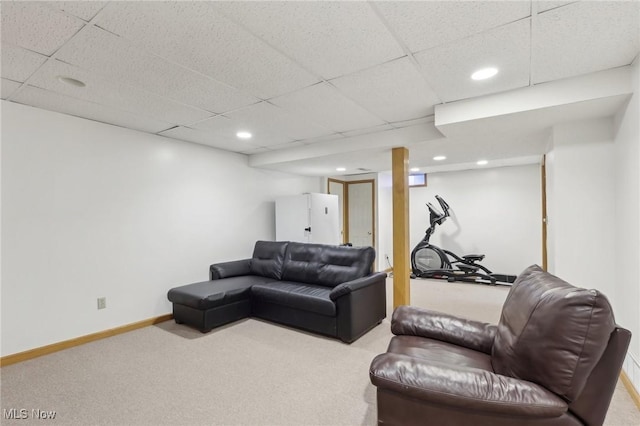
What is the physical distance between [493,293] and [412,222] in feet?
7.87

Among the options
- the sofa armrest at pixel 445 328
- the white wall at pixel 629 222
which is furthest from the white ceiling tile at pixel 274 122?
the white wall at pixel 629 222

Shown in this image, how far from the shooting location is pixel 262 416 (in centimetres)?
194

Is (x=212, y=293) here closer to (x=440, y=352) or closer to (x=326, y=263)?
(x=326, y=263)

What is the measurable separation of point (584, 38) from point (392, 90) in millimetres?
1240

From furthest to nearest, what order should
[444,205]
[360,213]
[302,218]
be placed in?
1. [360,213]
2. [444,205]
3. [302,218]

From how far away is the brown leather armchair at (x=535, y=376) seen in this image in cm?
119

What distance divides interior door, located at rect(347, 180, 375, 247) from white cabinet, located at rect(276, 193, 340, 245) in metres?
1.69

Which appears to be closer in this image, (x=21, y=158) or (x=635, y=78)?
(x=635, y=78)

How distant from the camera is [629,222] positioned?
2.25 metres

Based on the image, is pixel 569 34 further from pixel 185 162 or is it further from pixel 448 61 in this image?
pixel 185 162

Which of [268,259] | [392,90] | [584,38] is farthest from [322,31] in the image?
[268,259]

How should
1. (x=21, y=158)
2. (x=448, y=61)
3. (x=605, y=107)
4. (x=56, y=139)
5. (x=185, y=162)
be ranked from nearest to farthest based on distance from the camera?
(x=448, y=61)
(x=605, y=107)
(x=21, y=158)
(x=56, y=139)
(x=185, y=162)

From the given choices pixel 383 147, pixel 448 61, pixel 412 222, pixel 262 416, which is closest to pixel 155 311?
pixel 262 416

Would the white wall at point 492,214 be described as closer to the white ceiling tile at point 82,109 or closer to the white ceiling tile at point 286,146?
the white ceiling tile at point 286,146
